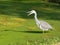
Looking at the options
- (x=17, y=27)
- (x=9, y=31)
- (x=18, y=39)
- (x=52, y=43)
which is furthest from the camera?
(x=17, y=27)

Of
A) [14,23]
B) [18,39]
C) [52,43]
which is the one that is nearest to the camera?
[52,43]

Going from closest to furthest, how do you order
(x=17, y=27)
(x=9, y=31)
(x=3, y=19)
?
(x=9, y=31)
(x=17, y=27)
(x=3, y=19)

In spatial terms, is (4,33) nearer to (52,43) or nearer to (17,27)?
(17,27)

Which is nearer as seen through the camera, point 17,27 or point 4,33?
point 4,33

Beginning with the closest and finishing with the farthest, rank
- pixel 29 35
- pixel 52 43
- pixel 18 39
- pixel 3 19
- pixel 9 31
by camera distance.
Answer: pixel 52 43
pixel 18 39
pixel 29 35
pixel 9 31
pixel 3 19

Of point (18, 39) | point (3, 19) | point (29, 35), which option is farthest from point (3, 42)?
point (3, 19)

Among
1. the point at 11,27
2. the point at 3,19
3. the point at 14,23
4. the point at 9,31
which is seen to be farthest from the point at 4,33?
the point at 3,19

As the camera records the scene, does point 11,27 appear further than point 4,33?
Yes

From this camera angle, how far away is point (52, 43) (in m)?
9.78

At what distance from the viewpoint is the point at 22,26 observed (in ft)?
44.0

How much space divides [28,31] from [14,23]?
1.97 metres

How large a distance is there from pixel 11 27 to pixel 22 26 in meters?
0.54

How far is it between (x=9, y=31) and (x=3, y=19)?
304 centimetres

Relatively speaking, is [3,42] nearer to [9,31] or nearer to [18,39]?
[18,39]
